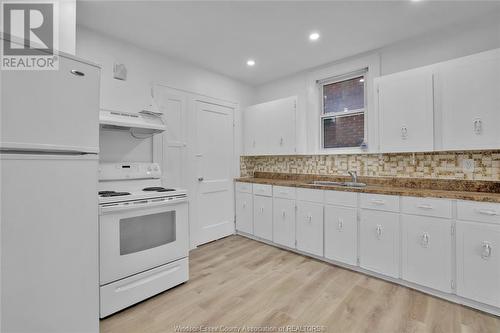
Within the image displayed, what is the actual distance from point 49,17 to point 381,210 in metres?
3.31

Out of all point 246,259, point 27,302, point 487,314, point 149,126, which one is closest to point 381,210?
point 487,314

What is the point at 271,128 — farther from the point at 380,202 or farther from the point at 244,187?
the point at 380,202

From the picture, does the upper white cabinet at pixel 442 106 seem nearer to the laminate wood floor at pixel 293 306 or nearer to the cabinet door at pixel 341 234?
the cabinet door at pixel 341 234

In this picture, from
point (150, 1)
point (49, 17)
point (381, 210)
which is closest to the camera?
point (49, 17)

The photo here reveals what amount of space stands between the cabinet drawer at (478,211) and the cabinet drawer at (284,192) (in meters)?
1.67

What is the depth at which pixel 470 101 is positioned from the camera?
209 cm

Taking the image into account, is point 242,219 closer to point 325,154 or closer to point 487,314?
point 325,154

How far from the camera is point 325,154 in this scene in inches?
133

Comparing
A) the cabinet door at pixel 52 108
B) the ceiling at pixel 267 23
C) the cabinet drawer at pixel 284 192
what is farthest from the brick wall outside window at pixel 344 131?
the cabinet door at pixel 52 108

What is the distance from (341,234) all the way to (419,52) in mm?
2232

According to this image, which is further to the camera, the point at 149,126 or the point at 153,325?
the point at 149,126

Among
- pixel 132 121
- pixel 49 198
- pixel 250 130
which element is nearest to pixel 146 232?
pixel 49 198

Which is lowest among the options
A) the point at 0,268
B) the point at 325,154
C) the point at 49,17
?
the point at 0,268

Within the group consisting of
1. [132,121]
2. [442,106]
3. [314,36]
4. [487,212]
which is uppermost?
[314,36]
